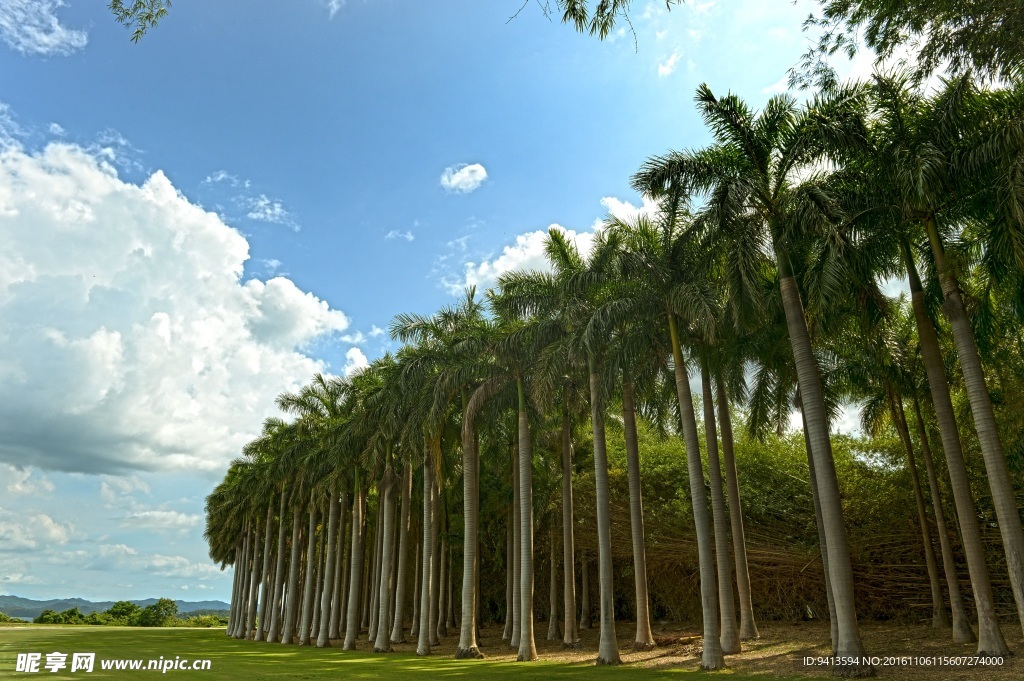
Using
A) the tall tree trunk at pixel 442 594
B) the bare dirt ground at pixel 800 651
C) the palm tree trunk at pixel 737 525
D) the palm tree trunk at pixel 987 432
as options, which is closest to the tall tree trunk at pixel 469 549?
the bare dirt ground at pixel 800 651

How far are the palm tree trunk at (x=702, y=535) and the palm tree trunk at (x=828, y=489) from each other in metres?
3.42

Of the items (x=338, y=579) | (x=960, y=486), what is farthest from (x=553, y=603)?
(x=960, y=486)

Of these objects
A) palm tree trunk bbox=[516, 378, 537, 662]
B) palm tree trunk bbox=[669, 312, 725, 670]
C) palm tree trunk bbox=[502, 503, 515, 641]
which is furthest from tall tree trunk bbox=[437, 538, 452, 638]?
palm tree trunk bbox=[669, 312, 725, 670]

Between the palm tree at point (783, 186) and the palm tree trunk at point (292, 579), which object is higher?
the palm tree at point (783, 186)

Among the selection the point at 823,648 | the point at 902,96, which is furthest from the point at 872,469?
the point at 902,96

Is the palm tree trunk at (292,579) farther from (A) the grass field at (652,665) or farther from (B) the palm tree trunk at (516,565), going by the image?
(B) the palm tree trunk at (516,565)

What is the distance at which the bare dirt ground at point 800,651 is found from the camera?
1370 cm

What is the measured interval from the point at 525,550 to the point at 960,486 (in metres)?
13.4

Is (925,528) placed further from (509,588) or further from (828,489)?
(509,588)

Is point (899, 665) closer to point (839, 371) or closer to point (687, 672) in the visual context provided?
point (687, 672)

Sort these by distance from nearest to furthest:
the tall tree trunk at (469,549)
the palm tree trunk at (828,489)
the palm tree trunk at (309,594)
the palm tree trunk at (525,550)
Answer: the palm tree trunk at (828,489) < the palm tree trunk at (525,550) < the tall tree trunk at (469,549) < the palm tree trunk at (309,594)

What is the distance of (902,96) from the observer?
14.6m

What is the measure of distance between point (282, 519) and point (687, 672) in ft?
112

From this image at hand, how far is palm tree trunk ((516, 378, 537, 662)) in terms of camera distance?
73.3ft
